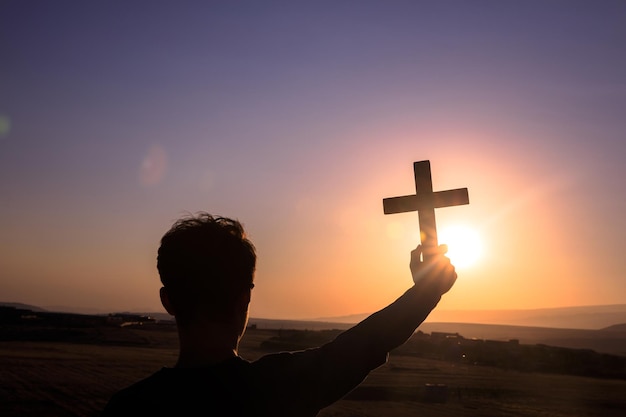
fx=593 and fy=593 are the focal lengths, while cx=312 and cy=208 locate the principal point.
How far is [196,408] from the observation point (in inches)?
77.1

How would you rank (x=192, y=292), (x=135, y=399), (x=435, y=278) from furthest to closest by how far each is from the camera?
(x=435, y=278), (x=192, y=292), (x=135, y=399)

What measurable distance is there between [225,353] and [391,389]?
2942cm

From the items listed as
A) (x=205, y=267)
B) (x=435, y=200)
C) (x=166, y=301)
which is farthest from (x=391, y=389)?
(x=205, y=267)

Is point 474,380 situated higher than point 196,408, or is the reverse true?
point 196,408

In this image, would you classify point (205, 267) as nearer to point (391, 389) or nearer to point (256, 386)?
point (256, 386)

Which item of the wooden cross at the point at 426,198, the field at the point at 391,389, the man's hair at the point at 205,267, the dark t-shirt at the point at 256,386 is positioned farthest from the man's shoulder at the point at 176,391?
the field at the point at 391,389

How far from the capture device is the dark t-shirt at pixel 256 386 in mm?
1958

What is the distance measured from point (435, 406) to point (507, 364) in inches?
1151

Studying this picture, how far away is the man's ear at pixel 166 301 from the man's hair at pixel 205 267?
0.03m

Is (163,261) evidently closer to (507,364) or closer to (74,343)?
(507,364)

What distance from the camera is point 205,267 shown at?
211 centimetres

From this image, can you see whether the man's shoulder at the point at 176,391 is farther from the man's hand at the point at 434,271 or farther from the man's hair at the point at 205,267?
the man's hand at the point at 434,271

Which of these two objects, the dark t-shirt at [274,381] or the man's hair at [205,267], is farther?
the man's hair at [205,267]

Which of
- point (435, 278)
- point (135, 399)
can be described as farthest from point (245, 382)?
point (435, 278)
